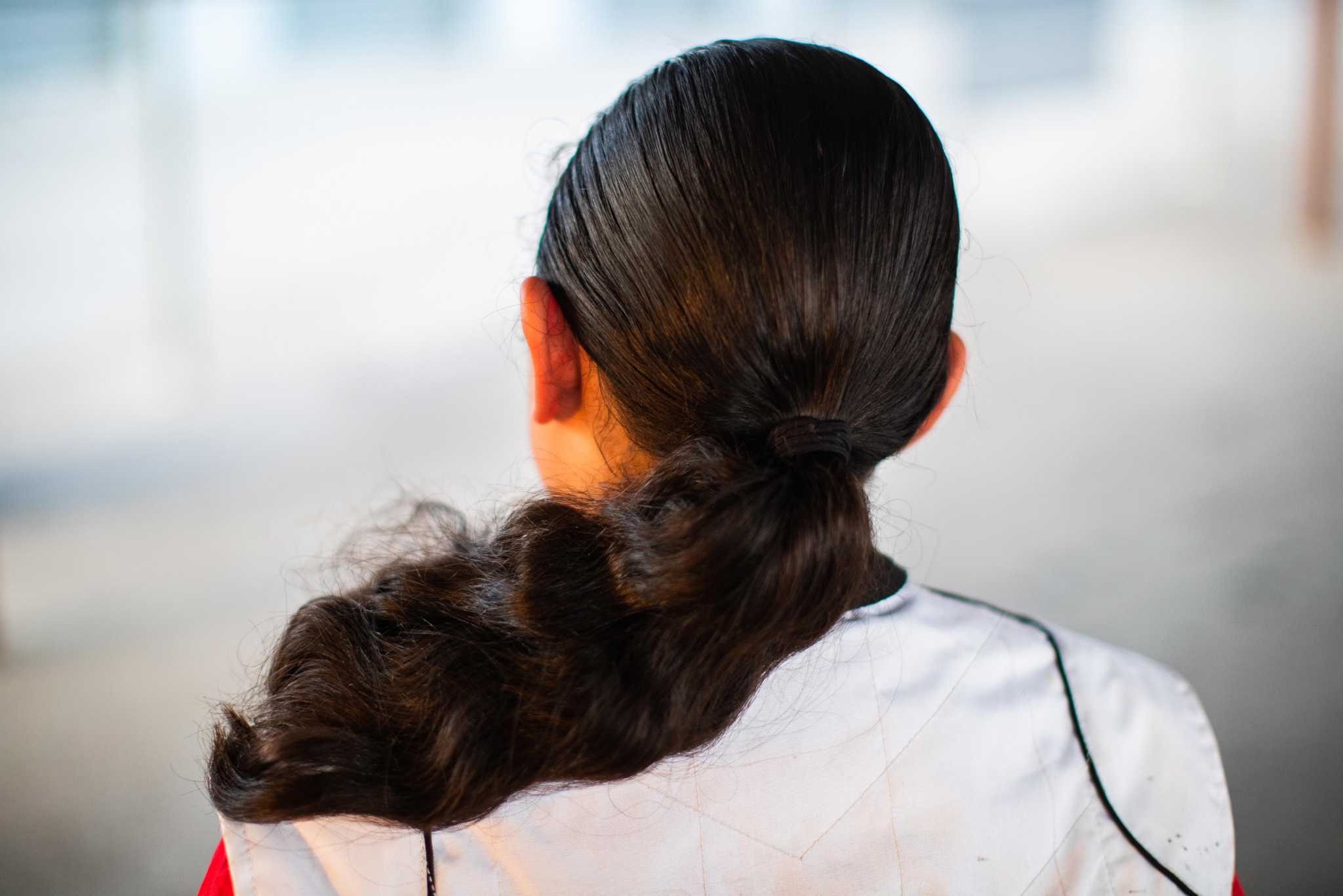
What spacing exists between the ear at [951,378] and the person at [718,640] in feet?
0.07

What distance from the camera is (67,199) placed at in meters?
2.33

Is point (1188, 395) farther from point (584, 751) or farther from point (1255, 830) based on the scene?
point (584, 751)

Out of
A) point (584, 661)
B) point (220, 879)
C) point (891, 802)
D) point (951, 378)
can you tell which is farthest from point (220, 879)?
point (951, 378)

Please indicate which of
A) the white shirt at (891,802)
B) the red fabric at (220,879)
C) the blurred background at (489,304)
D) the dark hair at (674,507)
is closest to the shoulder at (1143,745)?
the white shirt at (891,802)

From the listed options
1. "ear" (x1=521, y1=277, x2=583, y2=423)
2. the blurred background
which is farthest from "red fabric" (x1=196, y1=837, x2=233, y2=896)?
the blurred background

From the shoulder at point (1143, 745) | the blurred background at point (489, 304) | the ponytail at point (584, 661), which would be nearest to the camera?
the ponytail at point (584, 661)

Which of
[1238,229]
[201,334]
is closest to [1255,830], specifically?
[1238,229]

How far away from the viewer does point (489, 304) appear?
8.21ft

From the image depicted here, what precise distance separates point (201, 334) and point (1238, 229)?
99.1 inches

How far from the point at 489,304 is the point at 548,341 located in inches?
80.4

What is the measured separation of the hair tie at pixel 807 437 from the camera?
449 millimetres

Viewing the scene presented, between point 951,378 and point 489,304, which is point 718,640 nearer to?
point 951,378

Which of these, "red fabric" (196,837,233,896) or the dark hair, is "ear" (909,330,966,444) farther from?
"red fabric" (196,837,233,896)

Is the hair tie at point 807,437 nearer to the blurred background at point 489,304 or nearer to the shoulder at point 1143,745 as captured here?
the shoulder at point 1143,745
